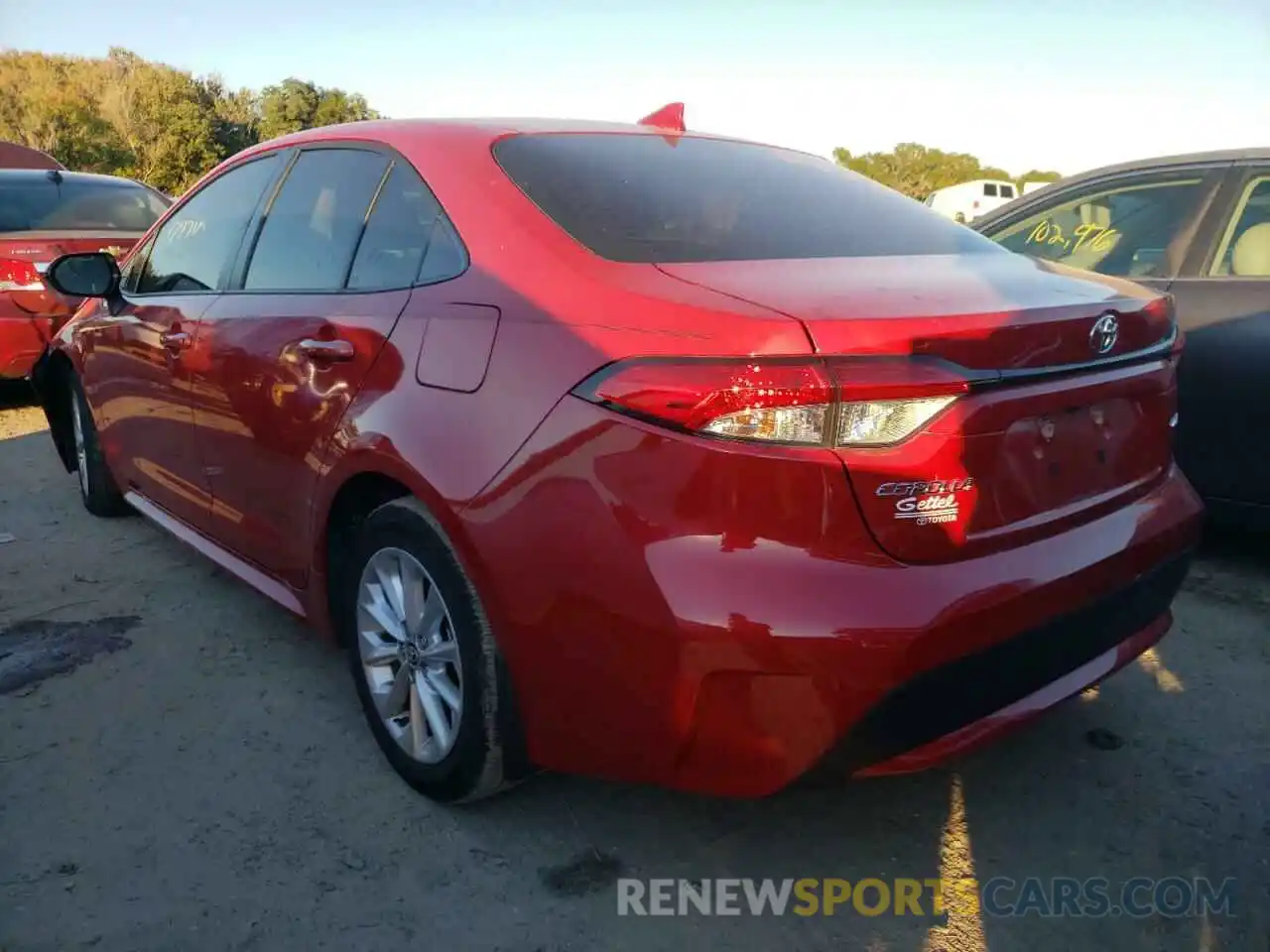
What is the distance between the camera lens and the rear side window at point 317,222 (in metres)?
2.72

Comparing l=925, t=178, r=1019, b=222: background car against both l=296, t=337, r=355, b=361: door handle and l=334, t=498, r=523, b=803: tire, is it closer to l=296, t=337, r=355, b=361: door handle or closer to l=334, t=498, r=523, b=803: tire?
l=296, t=337, r=355, b=361: door handle

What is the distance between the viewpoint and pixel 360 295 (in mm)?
2531

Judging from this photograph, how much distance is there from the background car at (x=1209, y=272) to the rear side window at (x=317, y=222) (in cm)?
287

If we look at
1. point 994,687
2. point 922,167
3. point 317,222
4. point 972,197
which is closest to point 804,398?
point 994,687

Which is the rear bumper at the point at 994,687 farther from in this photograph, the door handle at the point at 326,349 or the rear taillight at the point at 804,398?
the door handle at the point at 326,349

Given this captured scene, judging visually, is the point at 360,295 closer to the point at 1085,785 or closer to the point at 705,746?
the point at 705,746

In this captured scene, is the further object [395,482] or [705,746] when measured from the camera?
[395,482]

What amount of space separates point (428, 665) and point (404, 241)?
3.33 feet

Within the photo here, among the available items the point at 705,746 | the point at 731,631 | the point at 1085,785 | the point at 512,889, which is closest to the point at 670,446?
the point at 731,631

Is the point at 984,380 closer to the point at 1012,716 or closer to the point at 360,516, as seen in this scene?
the point at 1012,716

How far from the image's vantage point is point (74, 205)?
710 centimetres

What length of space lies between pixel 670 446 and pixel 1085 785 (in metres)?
1.50

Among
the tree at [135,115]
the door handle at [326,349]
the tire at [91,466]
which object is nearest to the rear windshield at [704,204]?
the door handle at [326,349]

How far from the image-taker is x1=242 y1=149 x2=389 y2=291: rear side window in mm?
2719
